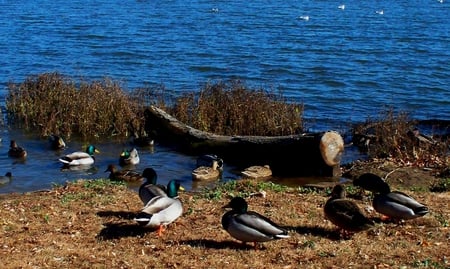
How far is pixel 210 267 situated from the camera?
8867 millimetres

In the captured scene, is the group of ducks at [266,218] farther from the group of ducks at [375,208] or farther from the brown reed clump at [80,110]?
the brown reed clump at [80,110]

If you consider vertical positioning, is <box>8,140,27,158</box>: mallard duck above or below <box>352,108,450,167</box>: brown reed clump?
below

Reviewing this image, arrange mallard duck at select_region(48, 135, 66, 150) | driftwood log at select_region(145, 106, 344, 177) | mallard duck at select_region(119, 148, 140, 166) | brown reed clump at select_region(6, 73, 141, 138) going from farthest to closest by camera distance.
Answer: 1. brown reed clump at select_region(6, 73, 141, 138)
2. mallard duck at select_region(48, 135, 66, 150)
3. mallard duck at select_region(119, 148, 140, 166)
4. driftwood log at select_region(145, 106, 344, 177)

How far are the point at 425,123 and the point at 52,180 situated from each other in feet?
39.0

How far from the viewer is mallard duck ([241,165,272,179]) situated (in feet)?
54.2

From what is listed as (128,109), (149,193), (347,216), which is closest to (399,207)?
(347,216)

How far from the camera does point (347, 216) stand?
9805 mm

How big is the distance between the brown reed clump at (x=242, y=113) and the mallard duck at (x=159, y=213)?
9679 millimetres

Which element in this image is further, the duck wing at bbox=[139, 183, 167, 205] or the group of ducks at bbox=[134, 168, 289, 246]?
the duck wing at bbox=[139, 183, 167, 205]

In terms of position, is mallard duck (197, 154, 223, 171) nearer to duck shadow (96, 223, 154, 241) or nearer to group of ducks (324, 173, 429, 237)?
group of ducks (324, 173, 429, 237)

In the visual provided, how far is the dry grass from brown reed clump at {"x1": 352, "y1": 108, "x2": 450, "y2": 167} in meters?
4.39

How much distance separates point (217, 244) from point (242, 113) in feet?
34.6

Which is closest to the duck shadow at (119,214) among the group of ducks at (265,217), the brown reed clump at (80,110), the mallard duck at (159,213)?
the group of ducks at (265,217)

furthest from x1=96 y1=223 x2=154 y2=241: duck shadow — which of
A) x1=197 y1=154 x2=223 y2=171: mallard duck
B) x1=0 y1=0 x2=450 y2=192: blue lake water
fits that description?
x1=197 y1=154 x2=223 y2=171: mallard duck
